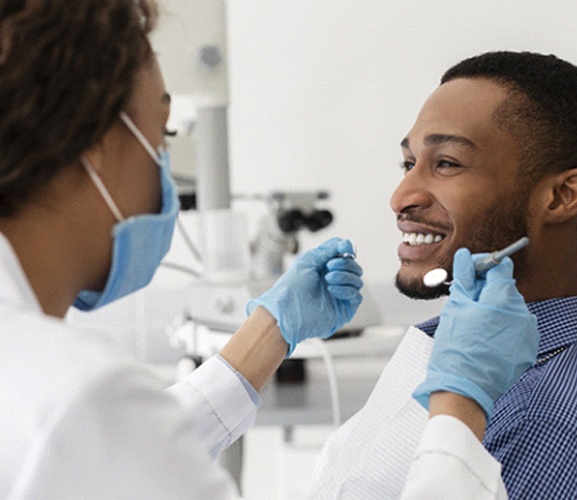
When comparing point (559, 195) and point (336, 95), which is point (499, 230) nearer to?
point (559, 195)

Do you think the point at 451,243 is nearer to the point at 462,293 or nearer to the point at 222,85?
the point at 462,293

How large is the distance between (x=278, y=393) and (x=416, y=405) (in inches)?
30.4

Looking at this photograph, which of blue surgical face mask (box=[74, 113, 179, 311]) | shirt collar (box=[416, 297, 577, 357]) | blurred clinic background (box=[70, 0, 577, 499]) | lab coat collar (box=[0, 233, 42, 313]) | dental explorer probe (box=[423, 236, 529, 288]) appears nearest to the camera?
lab coat collar (box=[0, 233, 42, 313])

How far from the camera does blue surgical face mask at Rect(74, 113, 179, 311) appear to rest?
94cm

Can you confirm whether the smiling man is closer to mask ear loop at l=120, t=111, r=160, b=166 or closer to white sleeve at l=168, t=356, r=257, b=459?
white sleeve at l=168, t=356, r=257, b=459

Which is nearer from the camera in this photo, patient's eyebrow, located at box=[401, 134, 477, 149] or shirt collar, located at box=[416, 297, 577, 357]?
shirt collar, located at box=[416, 297, 577, 357]

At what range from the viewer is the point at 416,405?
1.31m

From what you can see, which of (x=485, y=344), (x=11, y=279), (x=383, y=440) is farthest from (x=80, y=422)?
(x=383, y=440)

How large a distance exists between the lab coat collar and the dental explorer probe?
1.79 ft

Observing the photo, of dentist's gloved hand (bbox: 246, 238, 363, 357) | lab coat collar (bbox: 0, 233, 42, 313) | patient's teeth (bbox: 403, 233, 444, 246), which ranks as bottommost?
dentist's gloved hand (bbox: 246, 238, 363, 357)

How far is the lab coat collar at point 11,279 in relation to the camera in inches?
32.8

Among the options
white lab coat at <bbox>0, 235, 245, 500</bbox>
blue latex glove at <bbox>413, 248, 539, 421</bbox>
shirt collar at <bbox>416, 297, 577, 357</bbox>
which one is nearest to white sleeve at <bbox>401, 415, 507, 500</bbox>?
blue latex glove at <bbox>413, 248, 539, 421</bbox>

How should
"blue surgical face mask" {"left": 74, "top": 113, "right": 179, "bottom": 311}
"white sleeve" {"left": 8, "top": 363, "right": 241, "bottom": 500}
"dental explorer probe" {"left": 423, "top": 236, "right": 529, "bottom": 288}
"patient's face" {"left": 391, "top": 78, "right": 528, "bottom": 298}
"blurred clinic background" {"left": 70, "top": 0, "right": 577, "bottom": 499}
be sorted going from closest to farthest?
"white sleeve" {"left": 8, "top": 363, "right": 241, "bottom": 500}, "blue surgical face mask" {"left": 74, "top": 113, "right": 179, "bottom": 311}, "dental explorer probe" {"left": 423, "top": 236, "right": 529, "bottom": 288}, "patient's face" {"left": 391, "top": 78, "right": 528, "bottom": 298}, "blurred clinic background" {"left": 70, "top": 0, "right": 577, "bottom": 499}

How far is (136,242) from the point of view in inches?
38.0
